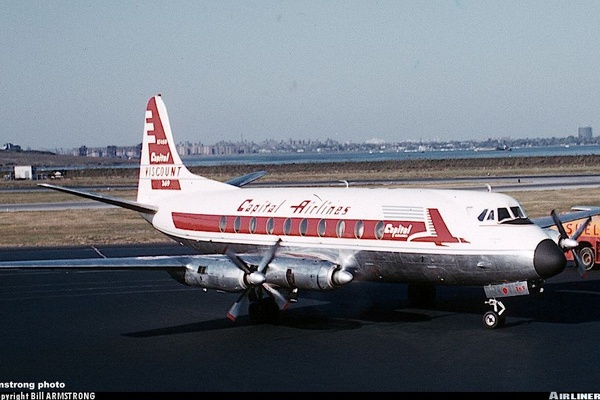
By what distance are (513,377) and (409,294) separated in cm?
929

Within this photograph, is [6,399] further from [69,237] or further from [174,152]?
[69,237]

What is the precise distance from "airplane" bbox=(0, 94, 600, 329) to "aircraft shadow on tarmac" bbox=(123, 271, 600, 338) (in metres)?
0.96

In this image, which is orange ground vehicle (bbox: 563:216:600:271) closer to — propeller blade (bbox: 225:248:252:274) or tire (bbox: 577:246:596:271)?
tire (bbox: 577:246:596:271)

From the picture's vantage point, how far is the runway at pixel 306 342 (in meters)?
16.9

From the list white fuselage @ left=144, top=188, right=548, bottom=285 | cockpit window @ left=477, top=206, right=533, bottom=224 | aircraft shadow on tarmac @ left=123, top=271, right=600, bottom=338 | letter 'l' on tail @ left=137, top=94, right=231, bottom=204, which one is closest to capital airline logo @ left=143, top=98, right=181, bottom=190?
letter 'l' on tail @ left=137, top=94, right=231, bottom=204

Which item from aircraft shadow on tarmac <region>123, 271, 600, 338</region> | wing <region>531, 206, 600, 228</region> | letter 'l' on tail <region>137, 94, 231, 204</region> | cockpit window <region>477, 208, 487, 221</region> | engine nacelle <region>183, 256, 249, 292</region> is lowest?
aircraft shadow on tarmac <region>123, 271, 600, 338</region>

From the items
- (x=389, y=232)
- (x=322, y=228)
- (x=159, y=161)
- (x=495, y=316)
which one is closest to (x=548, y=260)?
(x=495, y=316)

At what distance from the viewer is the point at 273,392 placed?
16.0 metres

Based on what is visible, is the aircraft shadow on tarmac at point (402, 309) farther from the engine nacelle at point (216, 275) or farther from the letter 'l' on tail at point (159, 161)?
the letter 'l' on tail at point (159, 161)

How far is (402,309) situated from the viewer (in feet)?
83.7

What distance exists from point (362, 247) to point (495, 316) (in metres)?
4.08

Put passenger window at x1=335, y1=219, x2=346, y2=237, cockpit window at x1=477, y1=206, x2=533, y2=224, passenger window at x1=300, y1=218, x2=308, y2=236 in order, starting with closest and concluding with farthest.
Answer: cockpit window at x1=477, y1=206, x2=533, y2=224 < passenger window at x1=335, y1=219, x2=346, y2=237 < passenger window at x1=300, y1=218, x2=308, y2=236

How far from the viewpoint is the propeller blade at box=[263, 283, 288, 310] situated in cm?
2128

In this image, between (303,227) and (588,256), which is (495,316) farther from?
(588,256)
